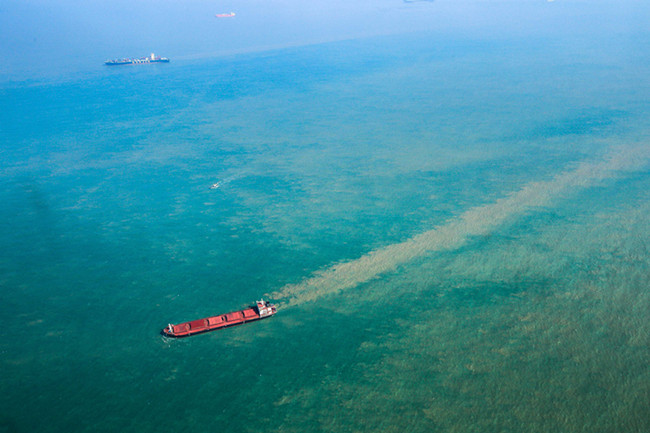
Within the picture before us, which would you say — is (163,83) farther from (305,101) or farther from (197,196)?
(197,196)

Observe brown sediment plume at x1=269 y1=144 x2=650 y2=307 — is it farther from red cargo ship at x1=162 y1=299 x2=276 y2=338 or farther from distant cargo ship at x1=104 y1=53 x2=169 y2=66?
distant cargo ship at x1=104 y1=53 x2=169 y2=66

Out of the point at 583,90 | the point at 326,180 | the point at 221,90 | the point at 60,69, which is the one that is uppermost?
the point at 60,69

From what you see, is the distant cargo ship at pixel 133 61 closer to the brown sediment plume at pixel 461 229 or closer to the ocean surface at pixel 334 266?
the ocean surface at pixel 334 266

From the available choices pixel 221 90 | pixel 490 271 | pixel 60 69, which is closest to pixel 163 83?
pixel 221 90

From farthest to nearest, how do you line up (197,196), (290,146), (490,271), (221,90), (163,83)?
(163,83)
(221,90)
(290,146)
(197,196)
(490,271)

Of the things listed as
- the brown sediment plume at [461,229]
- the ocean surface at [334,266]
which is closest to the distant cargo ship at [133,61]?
the ocean surface at [334,266]

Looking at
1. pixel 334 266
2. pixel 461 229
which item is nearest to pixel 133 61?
pixel 334 266
